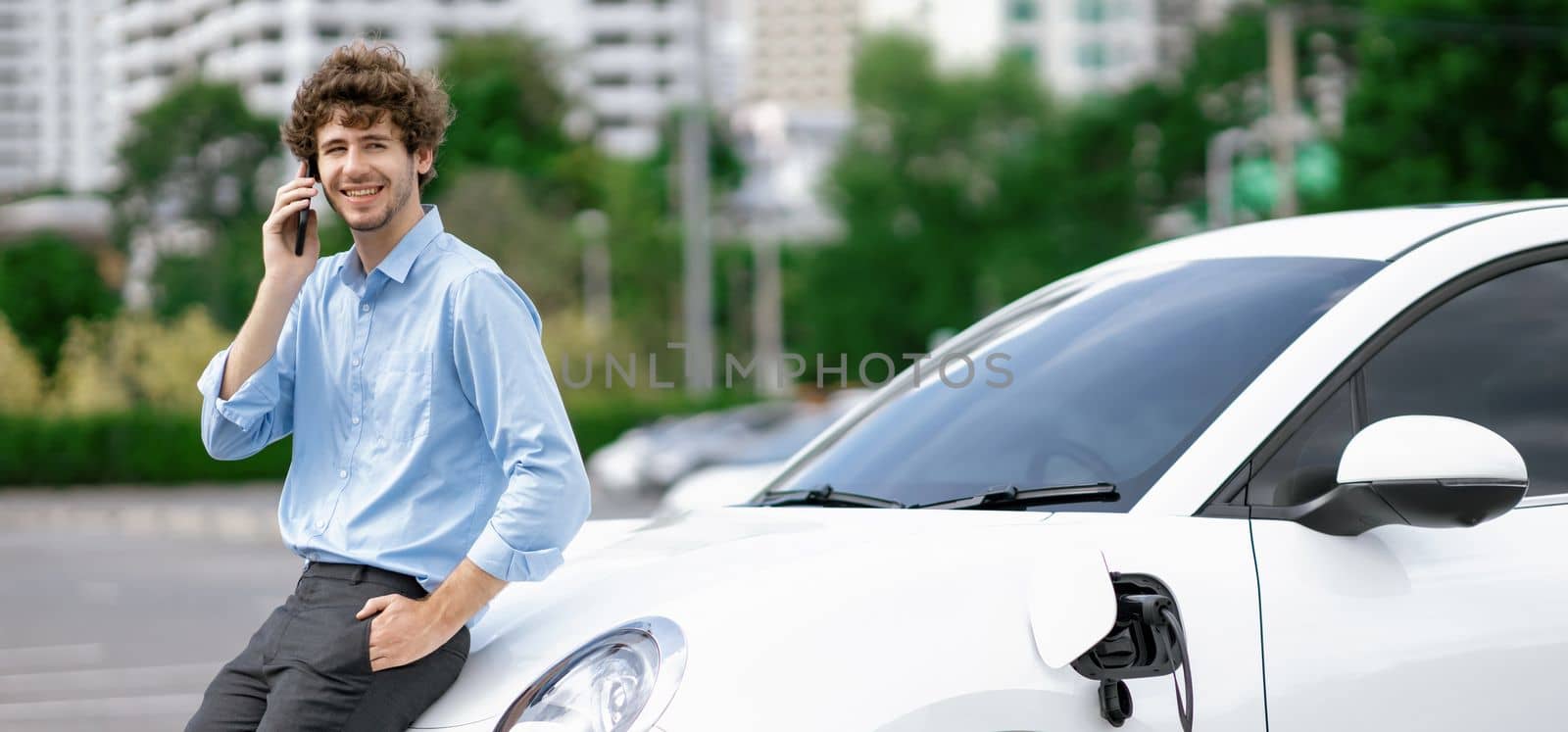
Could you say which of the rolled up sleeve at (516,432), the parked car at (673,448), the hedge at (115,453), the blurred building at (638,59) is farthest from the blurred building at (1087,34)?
the rolled up sleeve at (516,432)

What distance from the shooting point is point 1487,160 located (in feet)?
96.8

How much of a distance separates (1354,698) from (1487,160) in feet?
98.2

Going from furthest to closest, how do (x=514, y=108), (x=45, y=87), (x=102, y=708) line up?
(x=45, y=87) < (x=514, y=108) < (x=102, y=708)

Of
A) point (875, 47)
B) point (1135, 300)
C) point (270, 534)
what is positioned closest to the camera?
point (1135, 300)

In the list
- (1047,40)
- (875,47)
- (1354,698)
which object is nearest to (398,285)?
(1354,698)

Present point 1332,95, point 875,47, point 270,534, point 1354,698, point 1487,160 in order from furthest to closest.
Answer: point 875,47
point 1332,95
point 1487,160
point 270,534
point 1354,698

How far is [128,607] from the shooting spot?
12.6 metres

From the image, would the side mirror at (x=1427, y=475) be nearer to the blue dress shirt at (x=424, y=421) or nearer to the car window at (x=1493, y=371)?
the car window at (x=1493, y=371)

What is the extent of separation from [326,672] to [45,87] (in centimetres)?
15517

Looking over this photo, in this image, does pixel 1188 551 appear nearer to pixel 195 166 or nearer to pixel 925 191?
pixel 925 191

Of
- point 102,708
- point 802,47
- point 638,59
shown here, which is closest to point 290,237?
point 102,708

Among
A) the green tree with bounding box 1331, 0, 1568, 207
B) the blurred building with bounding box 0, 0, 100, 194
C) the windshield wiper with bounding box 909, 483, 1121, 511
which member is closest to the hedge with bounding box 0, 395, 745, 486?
the green tree with bounding box 1331, 0, 1568, 207

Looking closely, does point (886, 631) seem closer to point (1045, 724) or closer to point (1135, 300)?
point (1045, 724)

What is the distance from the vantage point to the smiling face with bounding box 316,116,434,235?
8.66ft
